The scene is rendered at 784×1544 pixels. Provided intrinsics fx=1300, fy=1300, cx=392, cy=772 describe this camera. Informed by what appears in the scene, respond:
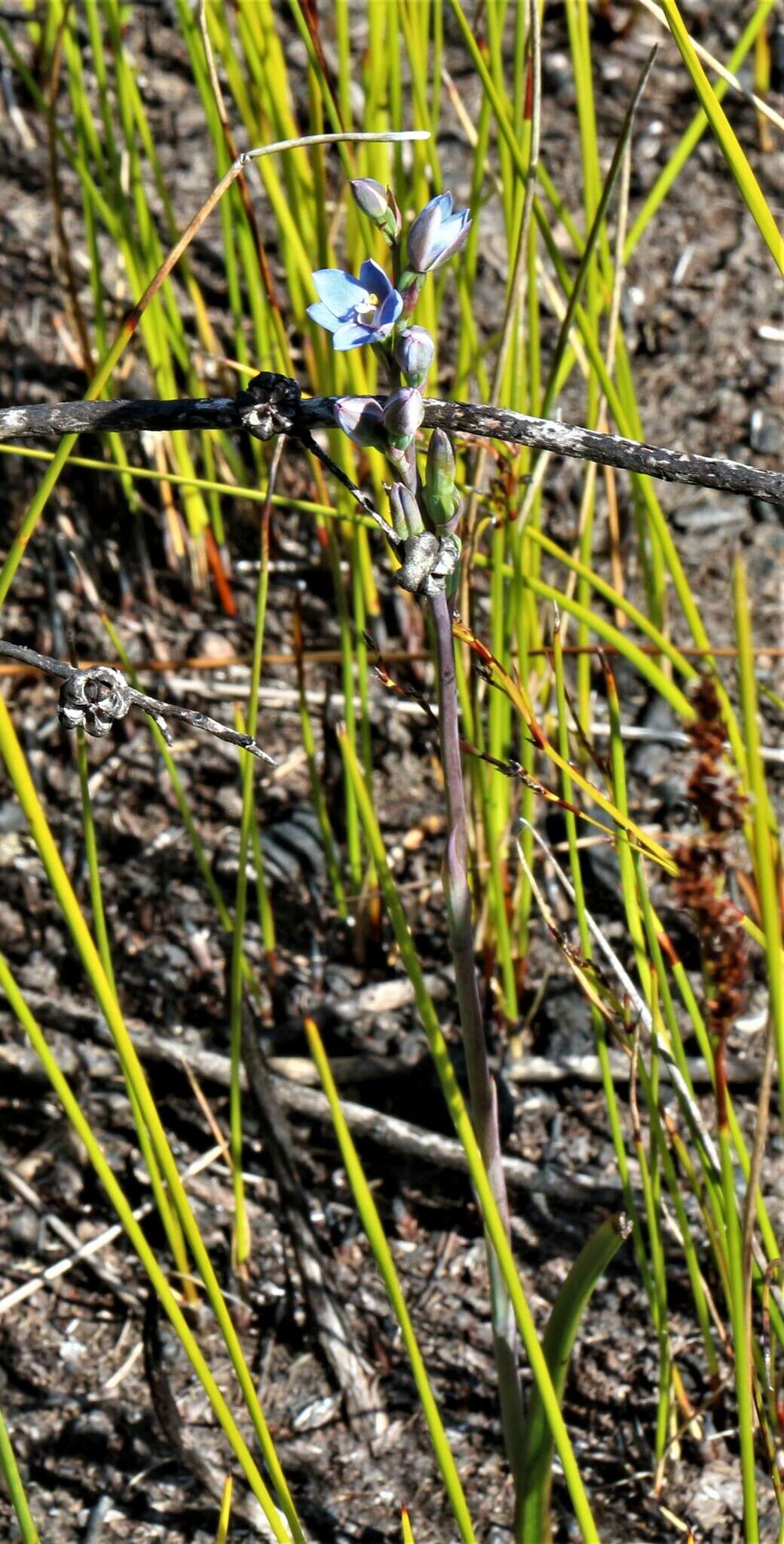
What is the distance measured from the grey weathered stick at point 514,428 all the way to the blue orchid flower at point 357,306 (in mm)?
36

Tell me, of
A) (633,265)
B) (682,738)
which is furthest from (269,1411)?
(633,265)

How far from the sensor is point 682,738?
1573mm

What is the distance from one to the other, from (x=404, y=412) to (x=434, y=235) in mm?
88

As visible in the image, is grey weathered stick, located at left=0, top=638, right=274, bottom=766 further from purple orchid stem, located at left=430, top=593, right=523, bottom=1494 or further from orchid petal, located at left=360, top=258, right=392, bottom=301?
orchid petal, located at left=360, top=258, right=392, bottom=301

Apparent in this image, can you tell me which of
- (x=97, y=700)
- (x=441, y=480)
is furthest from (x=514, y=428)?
(x=97, y=700)

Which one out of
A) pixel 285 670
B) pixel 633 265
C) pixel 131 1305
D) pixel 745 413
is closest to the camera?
pixel 131 1305

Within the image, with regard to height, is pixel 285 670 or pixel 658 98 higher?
pixel 658 98

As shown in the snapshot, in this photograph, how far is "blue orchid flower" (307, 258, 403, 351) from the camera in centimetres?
59

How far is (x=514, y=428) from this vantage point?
64cm

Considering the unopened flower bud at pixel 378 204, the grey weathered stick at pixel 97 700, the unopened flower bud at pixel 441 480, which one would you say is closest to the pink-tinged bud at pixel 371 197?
the unopened flower bud at pixel 378 204

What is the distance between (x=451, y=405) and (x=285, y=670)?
110 centimetres

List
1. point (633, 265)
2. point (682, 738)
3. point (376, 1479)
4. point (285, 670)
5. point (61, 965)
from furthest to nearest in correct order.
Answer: point (633, 265) < point (285, 670) < point (682, 738) < point (61, 965) < point (376, 1479)

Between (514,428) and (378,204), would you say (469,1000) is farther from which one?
(378,204)

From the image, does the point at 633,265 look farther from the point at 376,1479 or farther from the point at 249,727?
the point at 376,1479
